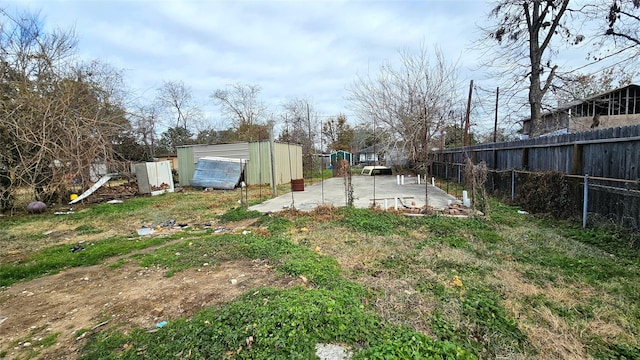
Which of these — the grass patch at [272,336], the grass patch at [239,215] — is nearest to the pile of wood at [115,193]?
the grass patch at [239,215]

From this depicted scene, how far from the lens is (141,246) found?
170 inches

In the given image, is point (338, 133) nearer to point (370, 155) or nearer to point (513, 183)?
point (370, 155)

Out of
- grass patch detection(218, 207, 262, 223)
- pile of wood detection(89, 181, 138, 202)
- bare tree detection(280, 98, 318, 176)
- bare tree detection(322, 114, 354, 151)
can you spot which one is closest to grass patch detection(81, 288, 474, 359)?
grass patch detection(218, 207, 262, 223)

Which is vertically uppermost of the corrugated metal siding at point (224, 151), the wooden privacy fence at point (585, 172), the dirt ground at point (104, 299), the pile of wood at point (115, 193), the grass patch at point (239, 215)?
the corrugated metal siding at point (224, 151)

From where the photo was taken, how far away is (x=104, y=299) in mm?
2654

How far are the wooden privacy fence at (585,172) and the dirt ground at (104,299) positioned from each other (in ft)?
15.6

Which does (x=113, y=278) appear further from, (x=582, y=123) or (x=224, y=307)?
(x=582, y=123)

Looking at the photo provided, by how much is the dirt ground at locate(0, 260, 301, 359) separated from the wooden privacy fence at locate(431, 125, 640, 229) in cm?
475

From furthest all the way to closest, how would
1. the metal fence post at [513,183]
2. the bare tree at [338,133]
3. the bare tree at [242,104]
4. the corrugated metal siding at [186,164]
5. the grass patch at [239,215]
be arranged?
the bare tree at [338,133], the bare tree at [242,104], the corrugated metal siding at [186,164], the metal fence post at [513,183], the grass patch at [239,215]

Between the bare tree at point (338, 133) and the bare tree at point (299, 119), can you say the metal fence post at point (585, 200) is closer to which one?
the bare tree at point (299, 119)

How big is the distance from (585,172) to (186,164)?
1460cm

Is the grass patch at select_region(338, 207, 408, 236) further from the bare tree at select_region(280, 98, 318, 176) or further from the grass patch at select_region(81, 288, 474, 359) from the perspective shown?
the bare tree at select_region(280, 98, 318, 176)

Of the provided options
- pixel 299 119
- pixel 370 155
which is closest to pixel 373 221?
pixel 299 119

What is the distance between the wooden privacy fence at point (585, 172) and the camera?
3922 millimetres
